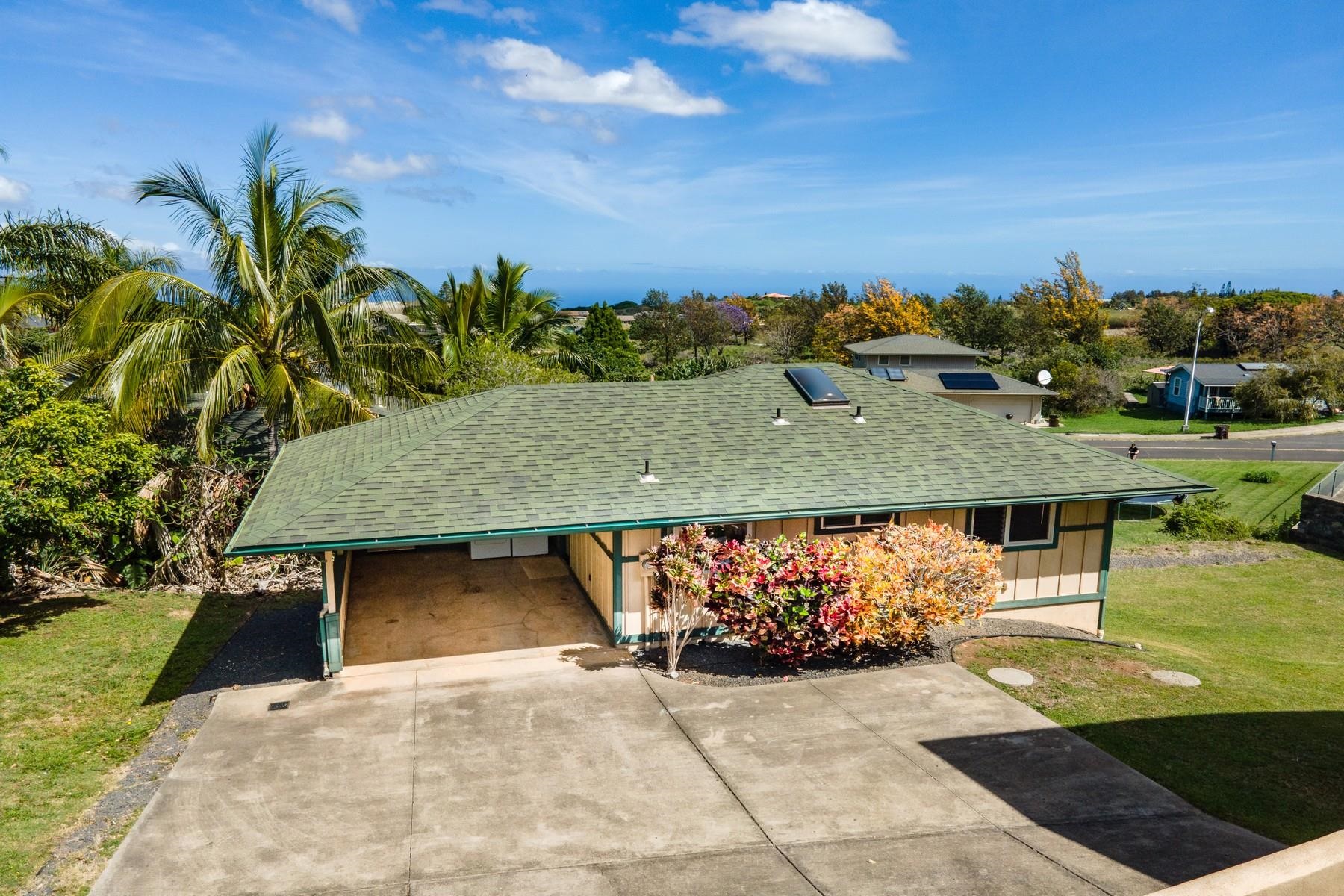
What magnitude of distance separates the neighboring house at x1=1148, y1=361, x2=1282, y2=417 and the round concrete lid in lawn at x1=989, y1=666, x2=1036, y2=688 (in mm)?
40438

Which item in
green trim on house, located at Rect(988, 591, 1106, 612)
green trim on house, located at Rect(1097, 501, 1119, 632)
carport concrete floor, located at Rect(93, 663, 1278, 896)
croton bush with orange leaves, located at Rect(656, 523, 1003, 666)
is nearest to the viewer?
carport concrete floor, located at Rect(93, 663, 1278, 896)

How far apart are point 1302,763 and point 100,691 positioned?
567 inches

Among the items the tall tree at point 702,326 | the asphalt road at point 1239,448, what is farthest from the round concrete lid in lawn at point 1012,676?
the tall tree at point 702,326

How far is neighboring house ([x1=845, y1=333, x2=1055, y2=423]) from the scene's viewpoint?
130 feet

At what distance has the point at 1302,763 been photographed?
9016 millimetres

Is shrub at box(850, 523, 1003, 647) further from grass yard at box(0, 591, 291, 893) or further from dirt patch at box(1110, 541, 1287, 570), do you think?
dirt patch at box(1110, 541, 1287, 570)

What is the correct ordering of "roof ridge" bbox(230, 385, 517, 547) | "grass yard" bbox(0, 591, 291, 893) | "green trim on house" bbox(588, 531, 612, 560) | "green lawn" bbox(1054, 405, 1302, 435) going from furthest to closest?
"green lawn" bbox(1054, 405, 1302, 435) → "green trim on house" bbox(588, 531, 612, 560) → "roof ridge" bbox(230, 385, 517, 547) → "grass yard" bbox(0, 591, 291, 893)

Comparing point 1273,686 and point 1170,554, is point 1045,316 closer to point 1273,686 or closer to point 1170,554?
point 1170,554

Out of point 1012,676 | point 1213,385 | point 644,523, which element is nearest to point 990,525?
point 1012,676

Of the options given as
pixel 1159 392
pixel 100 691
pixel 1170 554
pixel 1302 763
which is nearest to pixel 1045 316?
pixel 1159 392

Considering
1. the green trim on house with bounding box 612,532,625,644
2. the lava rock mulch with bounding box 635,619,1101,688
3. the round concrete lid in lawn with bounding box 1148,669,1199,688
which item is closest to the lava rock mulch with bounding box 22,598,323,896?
the green trim on house with bounding box 612,532,625,644

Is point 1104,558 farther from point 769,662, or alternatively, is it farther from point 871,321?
point 871,321

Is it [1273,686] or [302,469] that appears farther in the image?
[302,469]

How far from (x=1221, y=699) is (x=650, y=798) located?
779 cm
